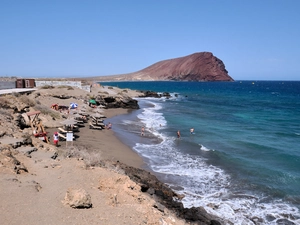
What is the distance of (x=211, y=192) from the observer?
39.1 feet

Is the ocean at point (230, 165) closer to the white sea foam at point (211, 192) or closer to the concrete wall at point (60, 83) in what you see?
the white sea foam at point (211, 192)

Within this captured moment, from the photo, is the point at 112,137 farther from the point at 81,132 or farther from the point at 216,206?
the point at 216,206

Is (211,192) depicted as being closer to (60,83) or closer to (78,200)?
(78,200)

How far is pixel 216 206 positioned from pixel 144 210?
471 cm

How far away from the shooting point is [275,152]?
59.9 ft

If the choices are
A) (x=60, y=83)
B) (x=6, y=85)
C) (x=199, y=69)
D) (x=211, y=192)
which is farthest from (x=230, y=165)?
(x=199, y=69)

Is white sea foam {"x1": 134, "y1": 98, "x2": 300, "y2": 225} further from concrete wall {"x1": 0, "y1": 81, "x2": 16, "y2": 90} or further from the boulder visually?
concrete wall {"x1": 0, "y1": 81, "x2": 16, "y2": 90}

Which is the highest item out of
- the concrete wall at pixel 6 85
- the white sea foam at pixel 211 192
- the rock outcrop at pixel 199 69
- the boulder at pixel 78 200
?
the rock outcrop at pixel 199 69

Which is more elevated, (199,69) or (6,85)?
(199,69)

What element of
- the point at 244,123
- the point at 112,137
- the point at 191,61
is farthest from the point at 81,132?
the point at 191,61

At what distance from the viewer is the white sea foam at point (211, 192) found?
1023cm

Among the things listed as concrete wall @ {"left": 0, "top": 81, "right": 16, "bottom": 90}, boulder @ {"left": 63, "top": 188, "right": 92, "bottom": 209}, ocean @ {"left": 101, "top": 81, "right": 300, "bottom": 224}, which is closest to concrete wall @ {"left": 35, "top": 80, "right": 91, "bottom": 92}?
concrete wall @ {"left": 0, "top": 81, "right": 16, "bottom": 90}

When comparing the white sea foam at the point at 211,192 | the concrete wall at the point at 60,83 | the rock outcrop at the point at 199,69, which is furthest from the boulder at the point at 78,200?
the rock outcrop at the point at 199,69

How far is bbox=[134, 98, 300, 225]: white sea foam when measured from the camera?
33.6 feet
